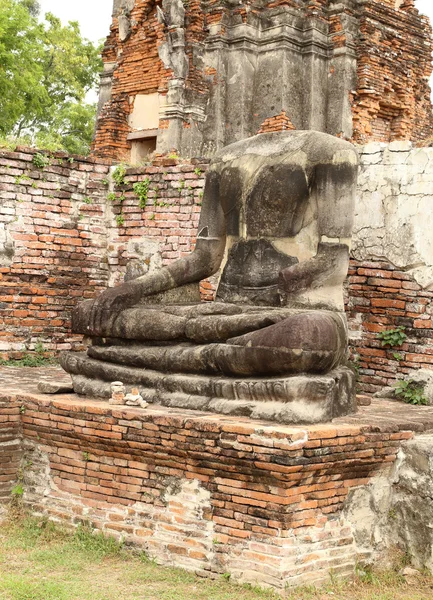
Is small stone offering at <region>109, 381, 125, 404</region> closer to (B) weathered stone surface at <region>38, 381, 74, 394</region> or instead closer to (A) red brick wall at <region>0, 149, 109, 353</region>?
(B) weathered stone surface at <region>38, 381, 74, 394</region>

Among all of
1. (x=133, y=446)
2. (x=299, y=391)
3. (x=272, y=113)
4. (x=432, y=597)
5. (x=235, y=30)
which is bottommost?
(x=432, y=597)

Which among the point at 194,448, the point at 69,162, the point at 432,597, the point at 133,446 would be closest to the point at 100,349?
the point at 133,446

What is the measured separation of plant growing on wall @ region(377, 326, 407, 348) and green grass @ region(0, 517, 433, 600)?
93.5 inches

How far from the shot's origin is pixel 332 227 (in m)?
5.68

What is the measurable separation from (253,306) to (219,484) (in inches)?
49.8

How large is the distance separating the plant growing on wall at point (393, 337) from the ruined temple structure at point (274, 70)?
22.2 ft

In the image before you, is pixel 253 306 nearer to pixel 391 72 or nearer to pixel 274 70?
pixel 274 70

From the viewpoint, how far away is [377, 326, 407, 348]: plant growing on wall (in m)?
7.14

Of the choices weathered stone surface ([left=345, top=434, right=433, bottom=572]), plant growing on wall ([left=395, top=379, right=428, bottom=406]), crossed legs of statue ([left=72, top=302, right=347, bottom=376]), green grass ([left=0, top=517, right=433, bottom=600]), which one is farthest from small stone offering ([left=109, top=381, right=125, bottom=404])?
plant growing on wall ([left=395, top=379, right=428, bottom=406])

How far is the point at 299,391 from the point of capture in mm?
4949

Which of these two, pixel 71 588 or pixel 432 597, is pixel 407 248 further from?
pixel 71 588

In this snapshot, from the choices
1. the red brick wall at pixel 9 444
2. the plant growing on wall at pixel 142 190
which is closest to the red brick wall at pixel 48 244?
the plant growing on wall at pixel 142 190

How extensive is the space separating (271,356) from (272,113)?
9115mm

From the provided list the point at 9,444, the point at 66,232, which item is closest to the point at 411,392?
the point at 9,444
